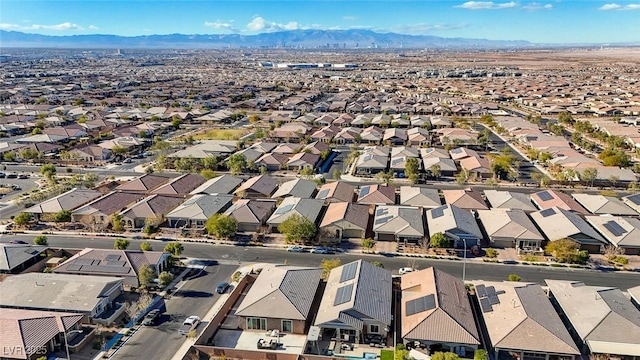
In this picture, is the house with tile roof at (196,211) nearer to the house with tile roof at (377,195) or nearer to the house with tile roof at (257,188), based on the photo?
the house with tile roof at (257,188)

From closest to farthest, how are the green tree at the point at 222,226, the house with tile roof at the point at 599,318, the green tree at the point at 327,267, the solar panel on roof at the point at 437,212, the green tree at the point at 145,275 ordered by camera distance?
the house with tile roof at the point at 599,318, the green tree at the point at 145,275, the green tree at the point at 327,267, the green tree at the point at 222,226, the solar panel on roof at the point at 437,212

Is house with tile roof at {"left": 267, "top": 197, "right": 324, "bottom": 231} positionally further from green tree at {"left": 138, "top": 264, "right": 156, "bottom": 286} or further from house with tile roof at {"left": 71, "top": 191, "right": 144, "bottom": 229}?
house with tile roof at {"left": 71, "top": 191, "right": 144, "bottom": 229}

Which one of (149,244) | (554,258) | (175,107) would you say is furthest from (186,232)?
(175,107)

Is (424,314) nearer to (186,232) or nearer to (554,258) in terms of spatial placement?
(554,258)

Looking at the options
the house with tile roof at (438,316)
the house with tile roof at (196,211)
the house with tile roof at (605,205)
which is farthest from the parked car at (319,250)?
the house with tile roof at (605,205)

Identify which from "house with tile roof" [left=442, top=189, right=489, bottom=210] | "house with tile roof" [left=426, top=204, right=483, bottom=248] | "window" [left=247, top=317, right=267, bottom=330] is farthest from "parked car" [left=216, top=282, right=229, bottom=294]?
"house with tile roof" [left=442, top=189, right=489, bottom=210]
